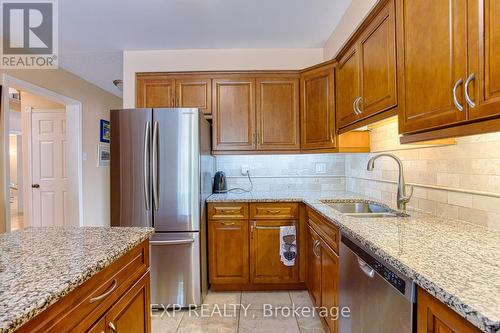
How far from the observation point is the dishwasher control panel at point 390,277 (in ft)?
3.09

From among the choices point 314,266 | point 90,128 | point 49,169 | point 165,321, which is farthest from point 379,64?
point 49,169

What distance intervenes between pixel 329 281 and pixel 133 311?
47.0 inches

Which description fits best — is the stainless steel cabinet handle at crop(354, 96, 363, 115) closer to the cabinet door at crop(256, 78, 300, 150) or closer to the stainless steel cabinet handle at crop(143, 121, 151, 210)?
the cabinet door at crop(256, 78, 300, 150)

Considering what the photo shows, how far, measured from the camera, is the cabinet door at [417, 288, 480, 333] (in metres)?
0.68

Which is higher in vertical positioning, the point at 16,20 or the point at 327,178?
the point at 16,20

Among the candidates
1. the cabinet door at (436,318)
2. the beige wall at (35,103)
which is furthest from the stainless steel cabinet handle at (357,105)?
the beige wall at (35,103)

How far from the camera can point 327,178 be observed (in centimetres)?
322

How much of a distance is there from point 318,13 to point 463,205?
191cm

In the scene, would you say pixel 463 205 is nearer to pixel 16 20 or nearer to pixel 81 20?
pixel 81 20

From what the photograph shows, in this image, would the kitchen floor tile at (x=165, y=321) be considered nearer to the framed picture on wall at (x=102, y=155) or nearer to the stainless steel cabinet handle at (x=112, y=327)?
the stainless steel cabinet handle at (x=112, y=327)

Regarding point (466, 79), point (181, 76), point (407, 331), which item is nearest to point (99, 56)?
point (181, 76)

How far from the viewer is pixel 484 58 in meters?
0.95

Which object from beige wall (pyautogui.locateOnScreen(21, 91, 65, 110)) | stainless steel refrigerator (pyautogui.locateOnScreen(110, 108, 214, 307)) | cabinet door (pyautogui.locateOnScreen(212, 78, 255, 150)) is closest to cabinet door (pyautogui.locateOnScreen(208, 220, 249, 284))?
stainless steel refrigerator (pyautogui.locateOnScreen(110, 108, 214, 307))

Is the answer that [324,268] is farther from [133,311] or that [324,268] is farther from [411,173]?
[133,311]
